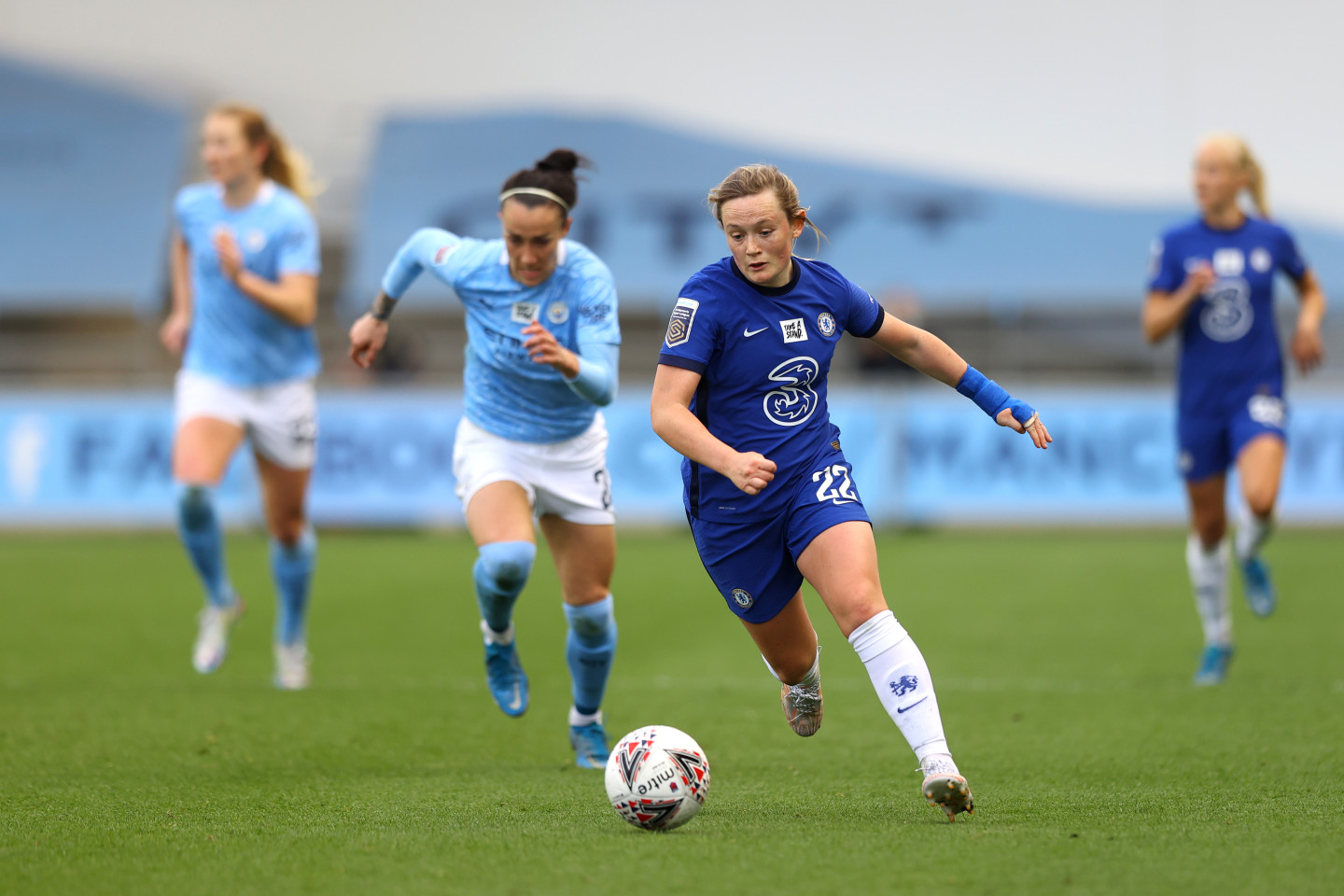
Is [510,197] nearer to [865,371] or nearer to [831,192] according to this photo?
[865,371]

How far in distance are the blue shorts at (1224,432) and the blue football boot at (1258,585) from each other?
2.12 feet

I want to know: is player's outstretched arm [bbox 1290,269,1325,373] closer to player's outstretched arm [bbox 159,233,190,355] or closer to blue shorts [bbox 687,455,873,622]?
blue shorts [bbox 687,455,873,622]

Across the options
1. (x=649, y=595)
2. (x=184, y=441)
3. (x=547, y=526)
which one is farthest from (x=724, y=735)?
(x=649, y=595)

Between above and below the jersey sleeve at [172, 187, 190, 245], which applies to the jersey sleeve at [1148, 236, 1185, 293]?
above

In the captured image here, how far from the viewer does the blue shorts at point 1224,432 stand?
752 centimetres

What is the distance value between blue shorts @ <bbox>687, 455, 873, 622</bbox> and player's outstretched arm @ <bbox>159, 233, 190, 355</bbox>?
3.71 meters

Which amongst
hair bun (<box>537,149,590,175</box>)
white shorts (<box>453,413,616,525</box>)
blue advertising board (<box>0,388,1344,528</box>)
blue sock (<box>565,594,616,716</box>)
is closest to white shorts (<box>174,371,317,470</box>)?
white shorts (<box>453,413,616,525</box>)

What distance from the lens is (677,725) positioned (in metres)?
6.55

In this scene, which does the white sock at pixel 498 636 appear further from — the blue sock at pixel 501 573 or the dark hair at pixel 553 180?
the dark hair at pixel 553 180

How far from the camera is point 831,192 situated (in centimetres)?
2172

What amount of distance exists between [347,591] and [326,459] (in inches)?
186

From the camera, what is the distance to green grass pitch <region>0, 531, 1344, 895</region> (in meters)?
3.88

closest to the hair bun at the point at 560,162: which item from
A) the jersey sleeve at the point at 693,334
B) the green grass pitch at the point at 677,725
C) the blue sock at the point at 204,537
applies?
the jersey sleeve at the point at 693,334

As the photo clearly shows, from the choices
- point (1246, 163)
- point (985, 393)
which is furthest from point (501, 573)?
point (1246, 163)
